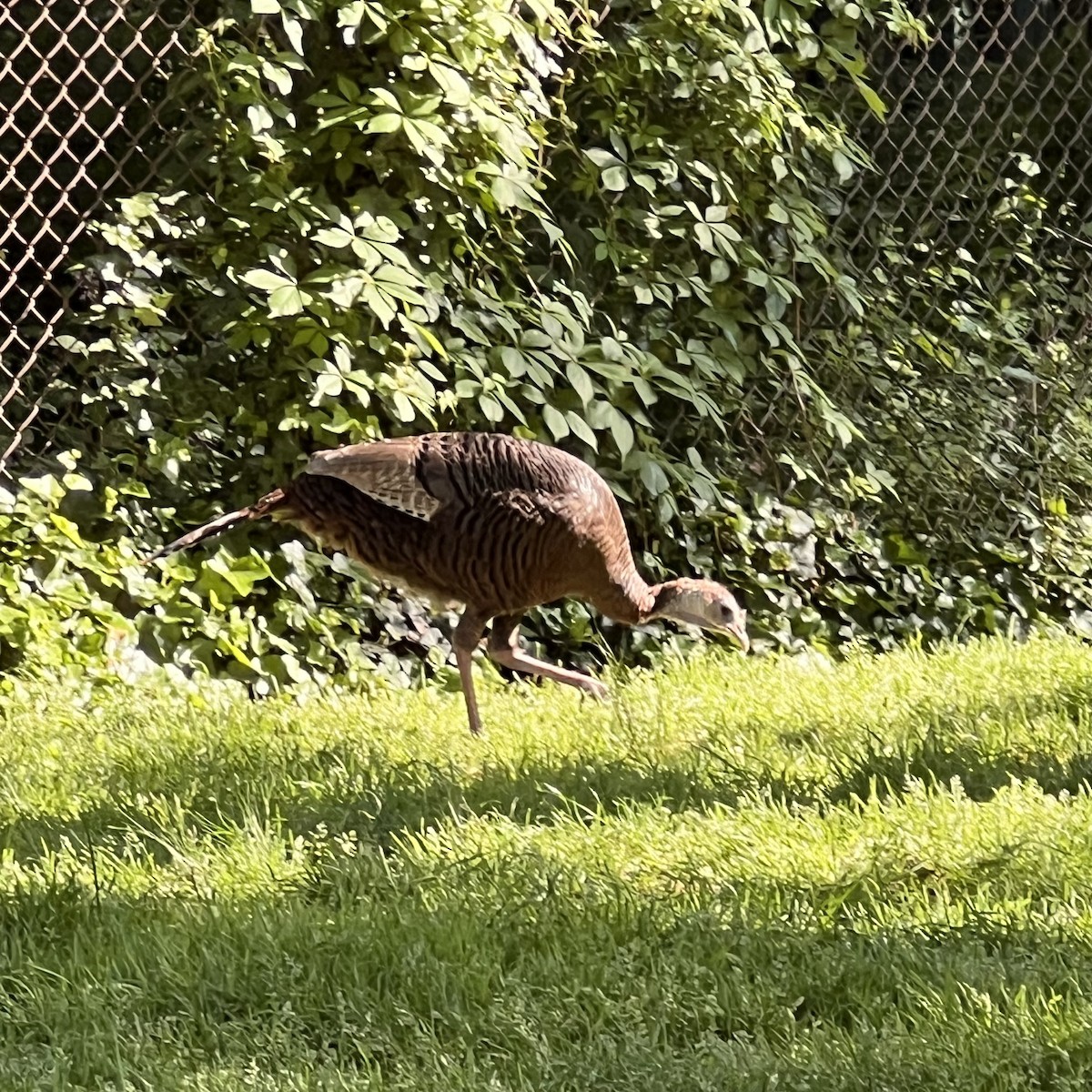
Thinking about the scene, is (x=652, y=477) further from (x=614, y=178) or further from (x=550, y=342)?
(x=614, y=178)

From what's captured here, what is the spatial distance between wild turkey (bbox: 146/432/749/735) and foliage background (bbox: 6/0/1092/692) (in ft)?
2.07

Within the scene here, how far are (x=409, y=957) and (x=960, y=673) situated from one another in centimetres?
298

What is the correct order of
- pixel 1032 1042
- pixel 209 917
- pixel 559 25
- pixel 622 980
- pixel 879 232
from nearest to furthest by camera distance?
pixel 1032 1042
pixel 622 980
pixel 209 917
pixel 559 25
pixel 879 232

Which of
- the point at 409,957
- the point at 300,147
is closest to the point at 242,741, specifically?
the point at 409,957

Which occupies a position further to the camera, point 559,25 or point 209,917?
point 559,25

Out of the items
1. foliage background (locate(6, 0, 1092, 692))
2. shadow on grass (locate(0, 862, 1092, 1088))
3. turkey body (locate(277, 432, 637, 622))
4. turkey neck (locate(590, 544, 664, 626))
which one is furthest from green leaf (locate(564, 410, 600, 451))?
shadow on grass (locate(0, 862, 1092, 1088))

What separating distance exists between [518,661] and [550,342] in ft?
4.18

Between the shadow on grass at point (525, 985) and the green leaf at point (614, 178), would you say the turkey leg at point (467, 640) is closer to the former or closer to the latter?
the shadow on grass at point (525, 985)

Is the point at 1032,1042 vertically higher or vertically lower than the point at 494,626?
higher

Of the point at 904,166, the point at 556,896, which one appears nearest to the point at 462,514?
the point at 556,896

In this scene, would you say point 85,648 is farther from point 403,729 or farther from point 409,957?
point 409,957

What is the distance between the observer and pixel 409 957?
311cm

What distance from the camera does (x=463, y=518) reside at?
5.09m

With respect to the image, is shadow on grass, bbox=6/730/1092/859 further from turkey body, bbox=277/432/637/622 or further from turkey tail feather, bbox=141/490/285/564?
turkey tail feather, bbox=141/490/285/564
